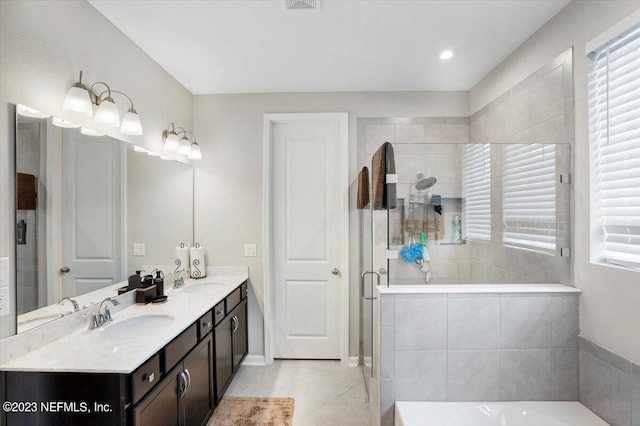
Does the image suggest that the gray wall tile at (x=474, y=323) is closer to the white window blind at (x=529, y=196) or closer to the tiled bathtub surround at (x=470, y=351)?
the tiled bathtub surround at (x=470, y=351)

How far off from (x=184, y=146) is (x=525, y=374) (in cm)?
291

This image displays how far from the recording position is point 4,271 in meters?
1.23

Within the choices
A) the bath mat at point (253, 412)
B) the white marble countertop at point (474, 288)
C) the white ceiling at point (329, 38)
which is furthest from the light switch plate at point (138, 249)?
the white marble countertop at point (474, 288)

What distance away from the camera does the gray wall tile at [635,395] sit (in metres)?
1.29

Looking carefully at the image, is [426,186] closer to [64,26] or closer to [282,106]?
[282,106]

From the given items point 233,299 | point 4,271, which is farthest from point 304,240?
point 4,271

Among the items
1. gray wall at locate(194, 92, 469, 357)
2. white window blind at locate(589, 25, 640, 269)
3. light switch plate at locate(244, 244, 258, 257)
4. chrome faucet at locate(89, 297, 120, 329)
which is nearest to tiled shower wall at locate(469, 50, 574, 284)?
white window blind at locate(589, 25, 640, 269)

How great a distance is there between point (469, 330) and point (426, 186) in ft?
2.76

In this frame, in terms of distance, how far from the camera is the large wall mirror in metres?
1.33

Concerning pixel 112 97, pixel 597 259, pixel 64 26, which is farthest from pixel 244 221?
pixel 597 259

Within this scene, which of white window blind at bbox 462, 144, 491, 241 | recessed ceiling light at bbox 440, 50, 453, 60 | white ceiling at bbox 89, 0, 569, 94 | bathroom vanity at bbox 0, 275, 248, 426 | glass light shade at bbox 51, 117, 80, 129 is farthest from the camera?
recessed ceiling light at bbox 440, 50, 453, 60

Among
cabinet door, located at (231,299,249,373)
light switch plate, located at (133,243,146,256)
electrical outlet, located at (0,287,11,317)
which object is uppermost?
light switch plate, located at (133,243,146,256)

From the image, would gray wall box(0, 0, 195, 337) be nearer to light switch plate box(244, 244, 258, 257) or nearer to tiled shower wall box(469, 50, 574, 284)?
light switch plate box(244, 244, 258, 257)

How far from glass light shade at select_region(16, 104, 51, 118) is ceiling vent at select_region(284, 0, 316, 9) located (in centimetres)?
134
